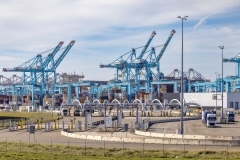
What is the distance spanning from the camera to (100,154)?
96.5 feet

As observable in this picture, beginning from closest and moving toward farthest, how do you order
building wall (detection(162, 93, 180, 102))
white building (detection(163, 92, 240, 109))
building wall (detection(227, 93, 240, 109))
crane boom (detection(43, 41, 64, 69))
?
white building (detection(163, 92, 240, 109)) < building wall (detection(227, 93, 240, 109)) < building wall (detection(162, 93, 180, 102)) < crane boom (detection(43, 41, 64, 69))

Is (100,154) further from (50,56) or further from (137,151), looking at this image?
(50,56)

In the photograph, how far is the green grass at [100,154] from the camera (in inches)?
1103

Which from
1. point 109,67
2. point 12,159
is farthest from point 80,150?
point 109,67

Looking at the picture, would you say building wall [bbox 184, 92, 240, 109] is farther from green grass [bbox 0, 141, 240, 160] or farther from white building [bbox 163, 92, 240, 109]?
green grass [bbox 0, 141, 240, 160]

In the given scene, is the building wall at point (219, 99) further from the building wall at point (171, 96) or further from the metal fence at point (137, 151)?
the metal fence at point (137, 151)

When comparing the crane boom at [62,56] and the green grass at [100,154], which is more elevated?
the crane boom at [62,56]

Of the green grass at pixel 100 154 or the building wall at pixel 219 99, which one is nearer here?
the green grass at pixel 100 154

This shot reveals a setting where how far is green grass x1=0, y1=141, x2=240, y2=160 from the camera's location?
2802 centimetres

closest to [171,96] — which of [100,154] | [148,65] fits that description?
[148,65]

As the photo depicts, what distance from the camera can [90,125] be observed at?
174 feet

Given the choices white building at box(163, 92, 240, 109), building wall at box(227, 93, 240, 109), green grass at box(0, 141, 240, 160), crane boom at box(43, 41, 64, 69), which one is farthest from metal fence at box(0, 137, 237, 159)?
crane boom at box(43, 41, 64, 69)

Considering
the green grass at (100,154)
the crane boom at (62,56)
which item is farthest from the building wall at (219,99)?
the green grass at (100,154)

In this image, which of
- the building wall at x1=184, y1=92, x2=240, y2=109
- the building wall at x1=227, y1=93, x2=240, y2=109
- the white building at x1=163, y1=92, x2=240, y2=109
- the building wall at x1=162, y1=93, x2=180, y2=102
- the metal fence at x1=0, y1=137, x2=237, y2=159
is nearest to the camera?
the metal fence at x1=0, y1=137, x2=237, y2=159
